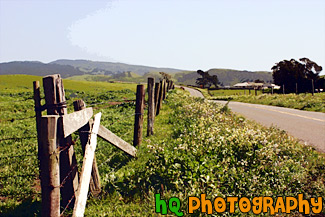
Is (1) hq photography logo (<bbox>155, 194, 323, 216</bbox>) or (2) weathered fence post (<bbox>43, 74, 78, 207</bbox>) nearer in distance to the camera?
(2) weathered fence post (<bbox>43, 74, 78, 207</bbox>)

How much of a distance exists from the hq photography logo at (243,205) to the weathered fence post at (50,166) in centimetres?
172

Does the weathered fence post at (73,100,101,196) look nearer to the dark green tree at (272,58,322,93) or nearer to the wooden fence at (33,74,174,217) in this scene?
the wooden fence at (33,74,174,217)

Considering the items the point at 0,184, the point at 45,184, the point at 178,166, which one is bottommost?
the point at 0,184

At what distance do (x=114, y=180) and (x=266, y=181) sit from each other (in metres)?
3.04

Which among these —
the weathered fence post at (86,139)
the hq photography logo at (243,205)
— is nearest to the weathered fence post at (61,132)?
the weathered fence post at (86,139)

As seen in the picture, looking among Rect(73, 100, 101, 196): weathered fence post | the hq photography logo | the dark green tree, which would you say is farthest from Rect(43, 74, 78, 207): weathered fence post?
the dark green tree

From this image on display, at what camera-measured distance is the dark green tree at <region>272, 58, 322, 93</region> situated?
227 feet

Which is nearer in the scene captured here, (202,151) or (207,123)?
(202,151)

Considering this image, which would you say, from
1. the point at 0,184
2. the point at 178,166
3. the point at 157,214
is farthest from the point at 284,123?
the point at 0,184

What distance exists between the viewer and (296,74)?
68.8 meters

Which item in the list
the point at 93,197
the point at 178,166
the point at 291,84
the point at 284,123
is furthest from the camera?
the point at 291,84

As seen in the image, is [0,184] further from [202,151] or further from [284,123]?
[284,123]

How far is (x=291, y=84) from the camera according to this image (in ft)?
226

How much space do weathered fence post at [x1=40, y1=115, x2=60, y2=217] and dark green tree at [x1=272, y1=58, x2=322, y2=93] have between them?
7210cm
